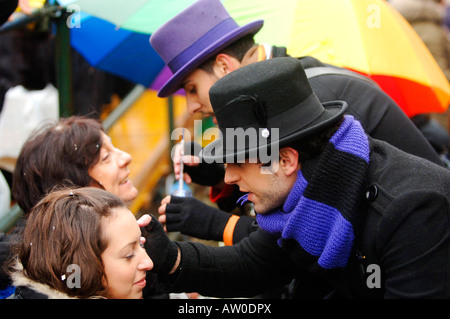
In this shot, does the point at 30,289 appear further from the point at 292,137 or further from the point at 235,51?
the point at 235,51

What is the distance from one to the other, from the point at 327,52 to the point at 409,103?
80 cm

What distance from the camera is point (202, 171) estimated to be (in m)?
3.15

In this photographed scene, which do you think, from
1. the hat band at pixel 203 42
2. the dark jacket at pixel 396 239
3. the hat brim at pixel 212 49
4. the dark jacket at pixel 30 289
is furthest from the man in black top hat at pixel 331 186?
the hat band at pixel 203 42

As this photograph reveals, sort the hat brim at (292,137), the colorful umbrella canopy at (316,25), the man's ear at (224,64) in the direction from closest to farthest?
the hat brim at (292,137), the man's ear at (224,64), the colorful umbrella canopy at (316,25)

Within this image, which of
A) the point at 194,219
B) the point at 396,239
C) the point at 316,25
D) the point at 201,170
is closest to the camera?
the point at 396,239

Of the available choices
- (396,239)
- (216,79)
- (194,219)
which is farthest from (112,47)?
(396,239)

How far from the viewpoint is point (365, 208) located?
6.76 ft

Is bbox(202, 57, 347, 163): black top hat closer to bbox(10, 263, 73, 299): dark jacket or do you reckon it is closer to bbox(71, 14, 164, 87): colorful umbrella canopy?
bbox(10, 263, 73, 299): dark jacket

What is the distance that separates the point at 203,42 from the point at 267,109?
1.13 metres

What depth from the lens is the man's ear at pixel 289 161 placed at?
206cm

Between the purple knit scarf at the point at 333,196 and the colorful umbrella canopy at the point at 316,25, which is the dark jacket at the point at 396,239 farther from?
the colorful umbrella canopy at the point at 316,25

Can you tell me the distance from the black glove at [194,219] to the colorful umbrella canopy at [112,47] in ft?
5.04
